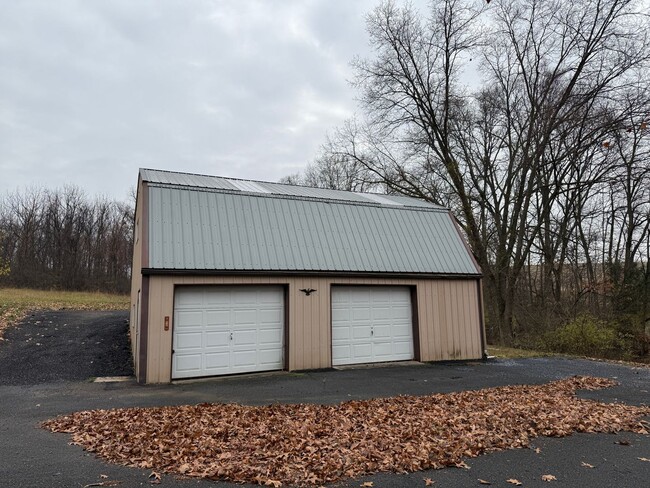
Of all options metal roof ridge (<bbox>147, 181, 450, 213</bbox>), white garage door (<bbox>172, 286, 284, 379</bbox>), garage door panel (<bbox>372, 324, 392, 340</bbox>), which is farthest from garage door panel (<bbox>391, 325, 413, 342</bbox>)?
metal roof ridge (<bbox>147, 181, 450, 213</bbox>)

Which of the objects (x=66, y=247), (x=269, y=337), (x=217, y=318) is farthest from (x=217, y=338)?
(x=66, y=247)

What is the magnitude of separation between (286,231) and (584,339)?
526 inches

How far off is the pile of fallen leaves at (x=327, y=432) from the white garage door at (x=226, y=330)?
310 centimetres

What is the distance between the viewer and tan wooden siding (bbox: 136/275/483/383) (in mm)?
9656

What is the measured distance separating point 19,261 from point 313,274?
32.0 m

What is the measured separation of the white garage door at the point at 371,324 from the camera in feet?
39.1

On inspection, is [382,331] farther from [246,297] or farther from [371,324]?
[246,297]

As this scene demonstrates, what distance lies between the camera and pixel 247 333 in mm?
10844

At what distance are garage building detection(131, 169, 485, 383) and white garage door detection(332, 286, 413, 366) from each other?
0.10 ft

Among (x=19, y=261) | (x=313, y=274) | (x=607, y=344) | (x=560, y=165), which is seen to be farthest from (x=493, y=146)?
(x=19, y=261)

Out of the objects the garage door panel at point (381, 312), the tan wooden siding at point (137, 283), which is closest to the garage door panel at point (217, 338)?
the tan wooden siding at point (137, 283)

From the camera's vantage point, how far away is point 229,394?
8430 mm

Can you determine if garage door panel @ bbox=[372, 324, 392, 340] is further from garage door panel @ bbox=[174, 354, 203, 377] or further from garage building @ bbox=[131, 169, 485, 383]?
garage door panel @ bbox=[174, 354, 203, 377]

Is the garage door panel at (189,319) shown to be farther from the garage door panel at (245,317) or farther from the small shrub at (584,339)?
the small shrub at (584,339)
